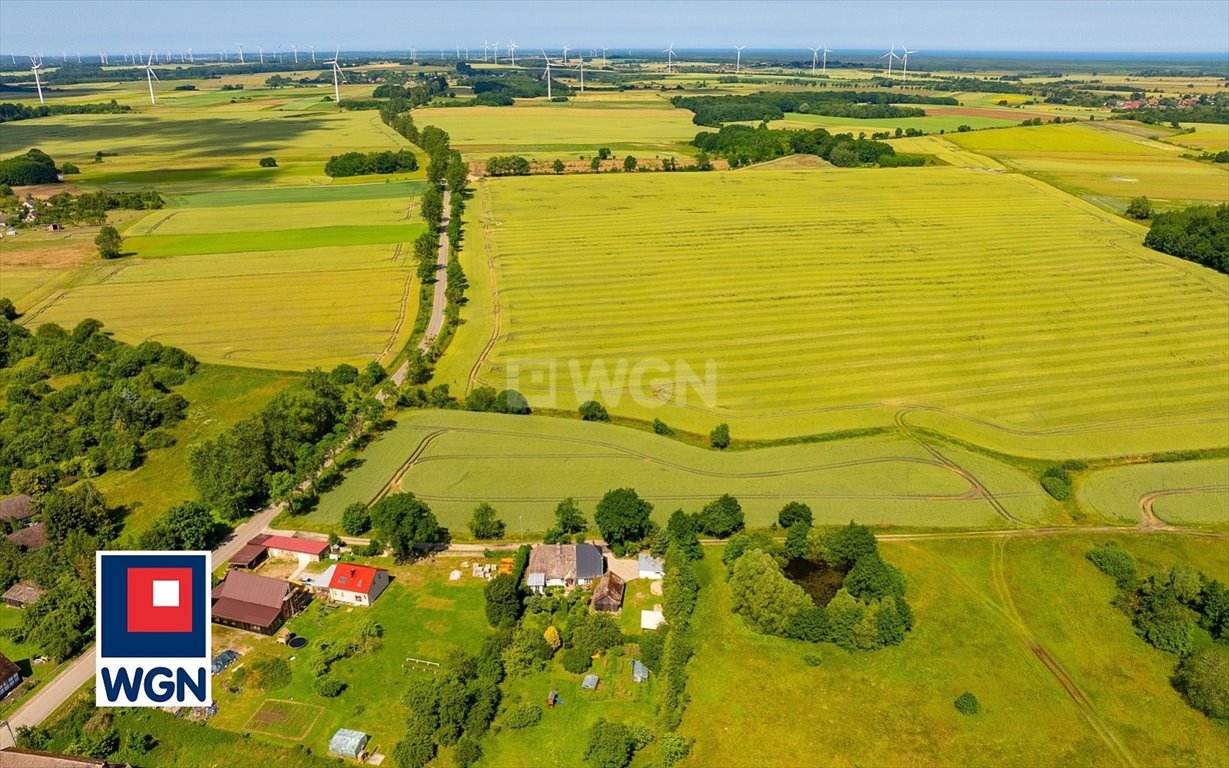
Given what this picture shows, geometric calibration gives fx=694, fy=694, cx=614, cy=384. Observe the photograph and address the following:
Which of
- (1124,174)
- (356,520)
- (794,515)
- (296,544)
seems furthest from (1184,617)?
(1124,174)

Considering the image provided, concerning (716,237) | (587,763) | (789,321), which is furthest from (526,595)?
(716,237)

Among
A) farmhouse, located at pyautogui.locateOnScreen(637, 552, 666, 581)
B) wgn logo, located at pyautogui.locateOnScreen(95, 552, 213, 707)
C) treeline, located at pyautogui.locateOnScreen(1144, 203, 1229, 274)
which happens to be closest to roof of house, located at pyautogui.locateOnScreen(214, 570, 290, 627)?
farmhouse, located at pyautogui.locateOnScreen(637, 552, 666, 581)

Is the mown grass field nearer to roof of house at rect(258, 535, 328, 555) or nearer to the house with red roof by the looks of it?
roof of house at rect(258, 535, 328, 555)

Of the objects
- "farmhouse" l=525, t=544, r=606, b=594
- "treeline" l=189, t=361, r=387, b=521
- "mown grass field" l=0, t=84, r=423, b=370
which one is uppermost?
"mown grass field" l=0, t=84, r=423, b=370

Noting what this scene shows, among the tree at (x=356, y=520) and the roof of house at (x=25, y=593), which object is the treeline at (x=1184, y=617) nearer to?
the tree at (x=356, y=520)

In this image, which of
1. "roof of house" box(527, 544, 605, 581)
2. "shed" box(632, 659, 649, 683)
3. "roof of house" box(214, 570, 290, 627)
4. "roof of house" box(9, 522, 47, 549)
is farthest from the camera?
"roof of house" box(9, 522, 47, 549)

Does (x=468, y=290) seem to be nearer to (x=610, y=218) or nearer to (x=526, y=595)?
(x=610, y=218)

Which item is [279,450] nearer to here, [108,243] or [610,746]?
[610,746]
